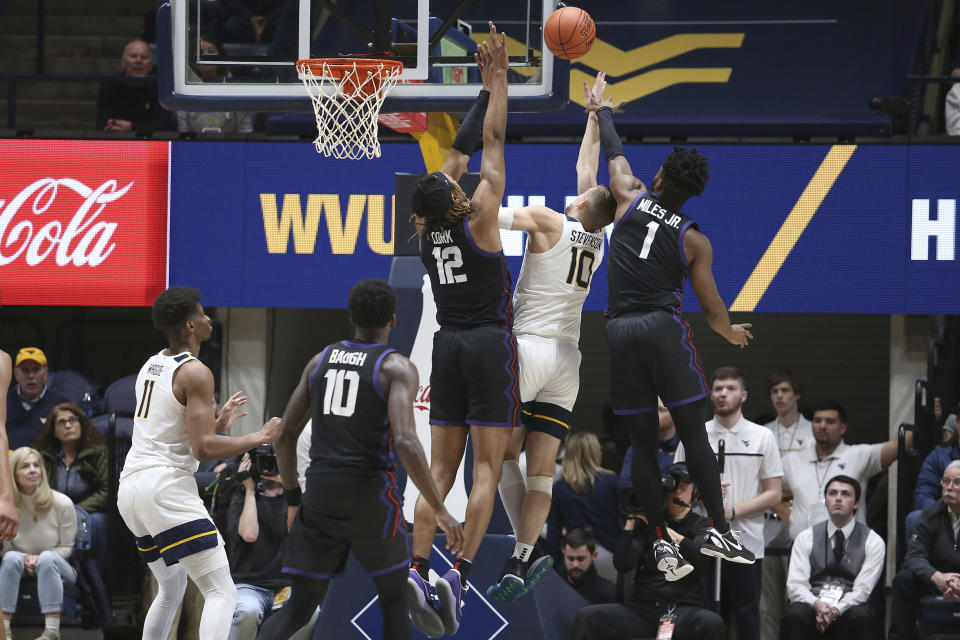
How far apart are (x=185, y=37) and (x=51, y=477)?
4.12 m

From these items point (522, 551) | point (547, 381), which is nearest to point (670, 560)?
point (522, 551)

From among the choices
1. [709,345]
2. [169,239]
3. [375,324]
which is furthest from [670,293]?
[709,345]

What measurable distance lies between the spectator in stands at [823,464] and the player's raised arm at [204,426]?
5.26 metres

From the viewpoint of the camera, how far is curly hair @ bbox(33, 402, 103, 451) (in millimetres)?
11078

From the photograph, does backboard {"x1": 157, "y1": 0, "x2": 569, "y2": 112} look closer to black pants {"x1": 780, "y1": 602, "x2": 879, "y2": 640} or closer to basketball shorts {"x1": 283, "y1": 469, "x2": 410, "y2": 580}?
basketball shorts {"x1": 283, "y1": 469, "x2": 410, "y2": 580}

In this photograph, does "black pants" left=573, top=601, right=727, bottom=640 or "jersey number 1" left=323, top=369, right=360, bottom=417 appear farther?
"black pants" left=573, top=601, right=727, bottom=640

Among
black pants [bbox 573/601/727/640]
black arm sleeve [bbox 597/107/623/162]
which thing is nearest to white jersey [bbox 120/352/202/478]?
black arm sleeve [bbox 597/107/623/162]

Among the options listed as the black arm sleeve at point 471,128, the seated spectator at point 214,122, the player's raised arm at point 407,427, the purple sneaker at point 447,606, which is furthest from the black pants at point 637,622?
the seated spectator at point 214,122

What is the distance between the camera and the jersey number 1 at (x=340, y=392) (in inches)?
267

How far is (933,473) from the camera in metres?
10.7

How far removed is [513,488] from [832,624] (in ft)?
10.6

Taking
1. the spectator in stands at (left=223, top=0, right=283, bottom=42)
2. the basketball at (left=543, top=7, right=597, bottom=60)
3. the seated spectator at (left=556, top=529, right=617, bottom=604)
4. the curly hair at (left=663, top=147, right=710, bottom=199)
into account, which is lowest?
the seated spectator at (left=556, top=529, right=617, bottom=604)

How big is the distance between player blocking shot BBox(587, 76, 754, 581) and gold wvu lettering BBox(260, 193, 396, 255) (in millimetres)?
4620

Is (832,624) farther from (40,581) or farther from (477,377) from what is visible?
(40,581)
